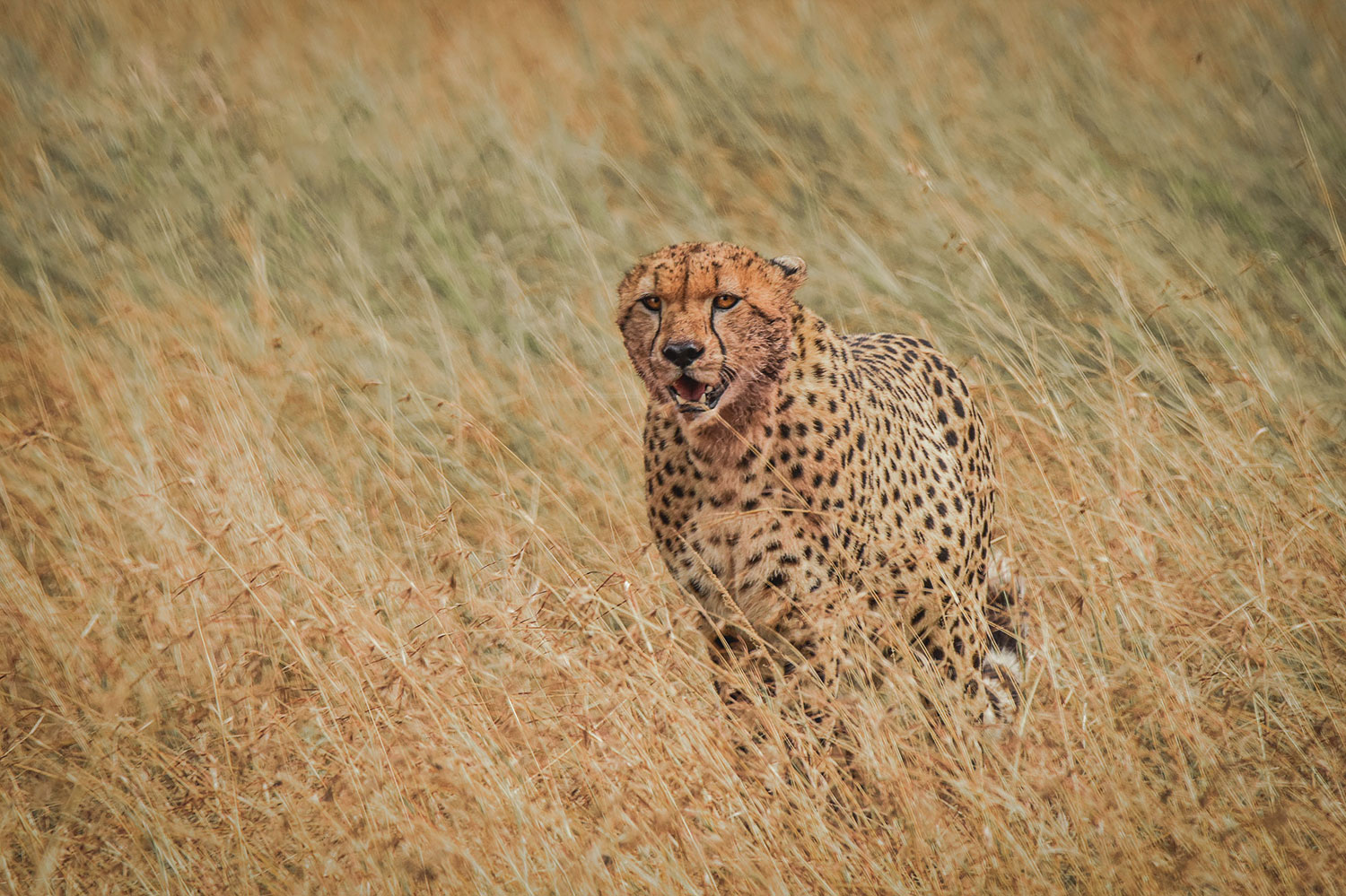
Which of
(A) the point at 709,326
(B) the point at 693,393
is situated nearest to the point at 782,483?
(B) the point at 693,393

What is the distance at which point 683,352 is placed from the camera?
8.45 ft

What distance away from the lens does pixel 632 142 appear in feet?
17.5

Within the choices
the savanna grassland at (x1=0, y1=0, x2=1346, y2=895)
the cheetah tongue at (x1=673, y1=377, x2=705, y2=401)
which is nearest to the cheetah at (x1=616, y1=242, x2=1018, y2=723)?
the cheetah tongue at (x1=673, y1=377, x2=705, y2=401)

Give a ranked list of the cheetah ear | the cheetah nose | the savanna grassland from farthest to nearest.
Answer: the cheetah ear, the cheetah nose, the savanna grassland

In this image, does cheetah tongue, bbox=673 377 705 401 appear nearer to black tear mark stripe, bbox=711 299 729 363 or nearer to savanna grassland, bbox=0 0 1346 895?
black tear mark stripe, bbox=711 299 729 363

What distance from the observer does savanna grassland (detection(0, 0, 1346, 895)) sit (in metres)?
2.21

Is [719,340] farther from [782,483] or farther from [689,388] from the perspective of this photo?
[782,483]

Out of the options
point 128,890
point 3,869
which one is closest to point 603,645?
point 128,890

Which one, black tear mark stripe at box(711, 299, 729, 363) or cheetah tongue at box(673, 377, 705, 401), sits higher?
black tear mark stripe at box(711, 299, 729, 363)

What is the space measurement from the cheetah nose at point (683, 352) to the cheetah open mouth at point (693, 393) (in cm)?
6

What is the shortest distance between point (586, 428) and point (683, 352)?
1.36 meters

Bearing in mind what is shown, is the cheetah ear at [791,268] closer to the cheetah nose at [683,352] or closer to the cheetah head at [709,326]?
the cheetah head at [709,326]

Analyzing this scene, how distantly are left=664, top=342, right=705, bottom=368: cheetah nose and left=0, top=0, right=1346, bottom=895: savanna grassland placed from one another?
1.69 feet

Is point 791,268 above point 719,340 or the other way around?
above
